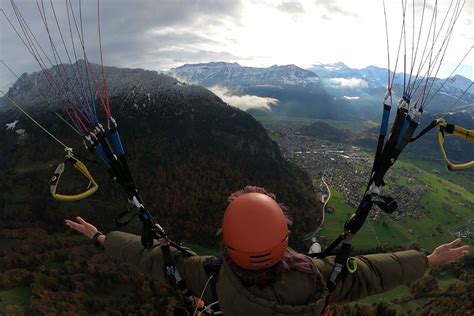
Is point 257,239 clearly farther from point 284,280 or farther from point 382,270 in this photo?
point 382,270

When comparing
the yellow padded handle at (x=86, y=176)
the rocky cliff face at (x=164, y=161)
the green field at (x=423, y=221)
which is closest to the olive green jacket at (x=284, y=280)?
the yellow padded handle at (x=86, y=176)

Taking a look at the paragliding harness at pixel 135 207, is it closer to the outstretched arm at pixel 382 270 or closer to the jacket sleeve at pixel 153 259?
the jacket sleeve at pixel 153 259

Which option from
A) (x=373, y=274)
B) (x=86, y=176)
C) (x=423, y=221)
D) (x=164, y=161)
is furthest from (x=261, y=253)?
(x=423, y=221)

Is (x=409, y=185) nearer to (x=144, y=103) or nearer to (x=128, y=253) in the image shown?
(x=144, y=103)

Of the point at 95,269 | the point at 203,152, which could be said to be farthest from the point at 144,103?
the point at 95,269

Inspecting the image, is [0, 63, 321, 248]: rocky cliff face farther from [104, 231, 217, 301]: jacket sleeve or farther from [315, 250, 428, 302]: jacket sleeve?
[315, 250, 428, 302]: jacket sleeve

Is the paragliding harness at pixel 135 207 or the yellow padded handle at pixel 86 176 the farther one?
the yellow padded handle at pixel 86 176
